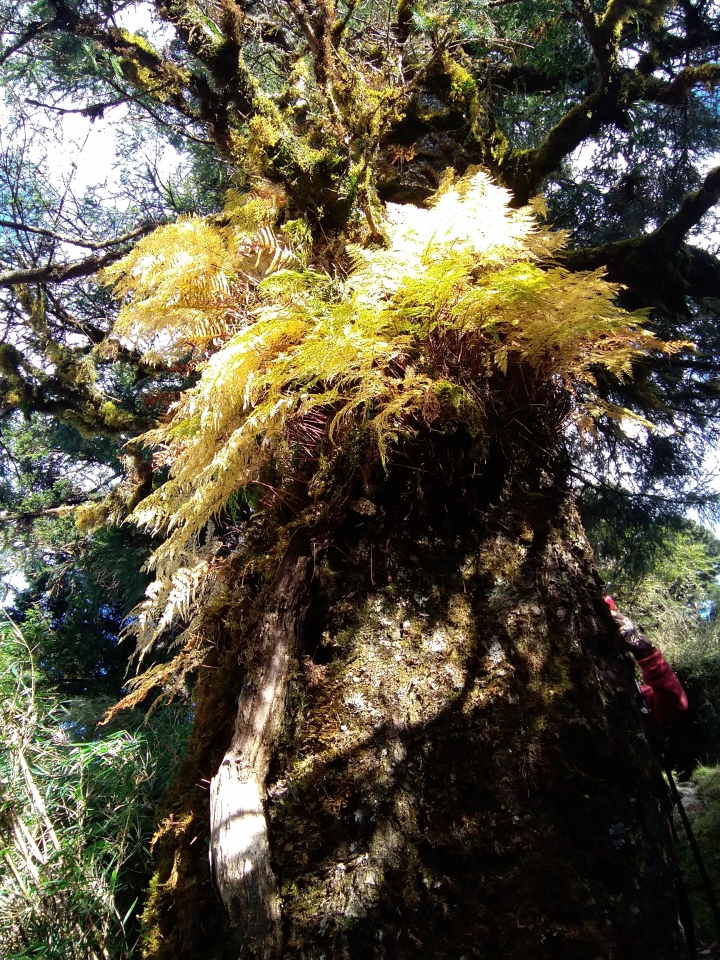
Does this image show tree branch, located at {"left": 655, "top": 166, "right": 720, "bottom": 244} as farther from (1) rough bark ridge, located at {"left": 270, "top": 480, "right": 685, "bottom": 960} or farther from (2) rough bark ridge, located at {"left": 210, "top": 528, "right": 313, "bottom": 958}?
(2) rough bark ridge, located at {"left": 210, "top": 528, "right": 313, "bottom": 958}

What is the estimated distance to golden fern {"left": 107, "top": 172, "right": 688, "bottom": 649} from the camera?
1667mm

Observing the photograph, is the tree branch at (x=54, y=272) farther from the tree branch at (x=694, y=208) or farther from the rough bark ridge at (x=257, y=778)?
the tree branch at (x=694, y=208)

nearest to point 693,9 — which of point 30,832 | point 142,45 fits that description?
point 142,45

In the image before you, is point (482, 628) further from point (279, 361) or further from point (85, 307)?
point (85, 307)

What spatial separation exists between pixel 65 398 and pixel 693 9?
19.4 feet

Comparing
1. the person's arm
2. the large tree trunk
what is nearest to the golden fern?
the large tree trunk

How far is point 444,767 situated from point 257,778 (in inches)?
17.9

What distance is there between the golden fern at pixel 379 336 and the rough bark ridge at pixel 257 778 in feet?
1.24

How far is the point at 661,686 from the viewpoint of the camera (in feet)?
7.82

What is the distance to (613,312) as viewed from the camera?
1678mm

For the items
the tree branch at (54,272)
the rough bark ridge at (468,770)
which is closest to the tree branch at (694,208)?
the rough bark ridge at (468,770)

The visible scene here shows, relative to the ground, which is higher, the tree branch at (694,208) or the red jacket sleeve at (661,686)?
the tree branch at (694,208)

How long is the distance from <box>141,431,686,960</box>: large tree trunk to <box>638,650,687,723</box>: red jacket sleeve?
0.94m

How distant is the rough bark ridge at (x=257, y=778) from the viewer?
48.1 inches
